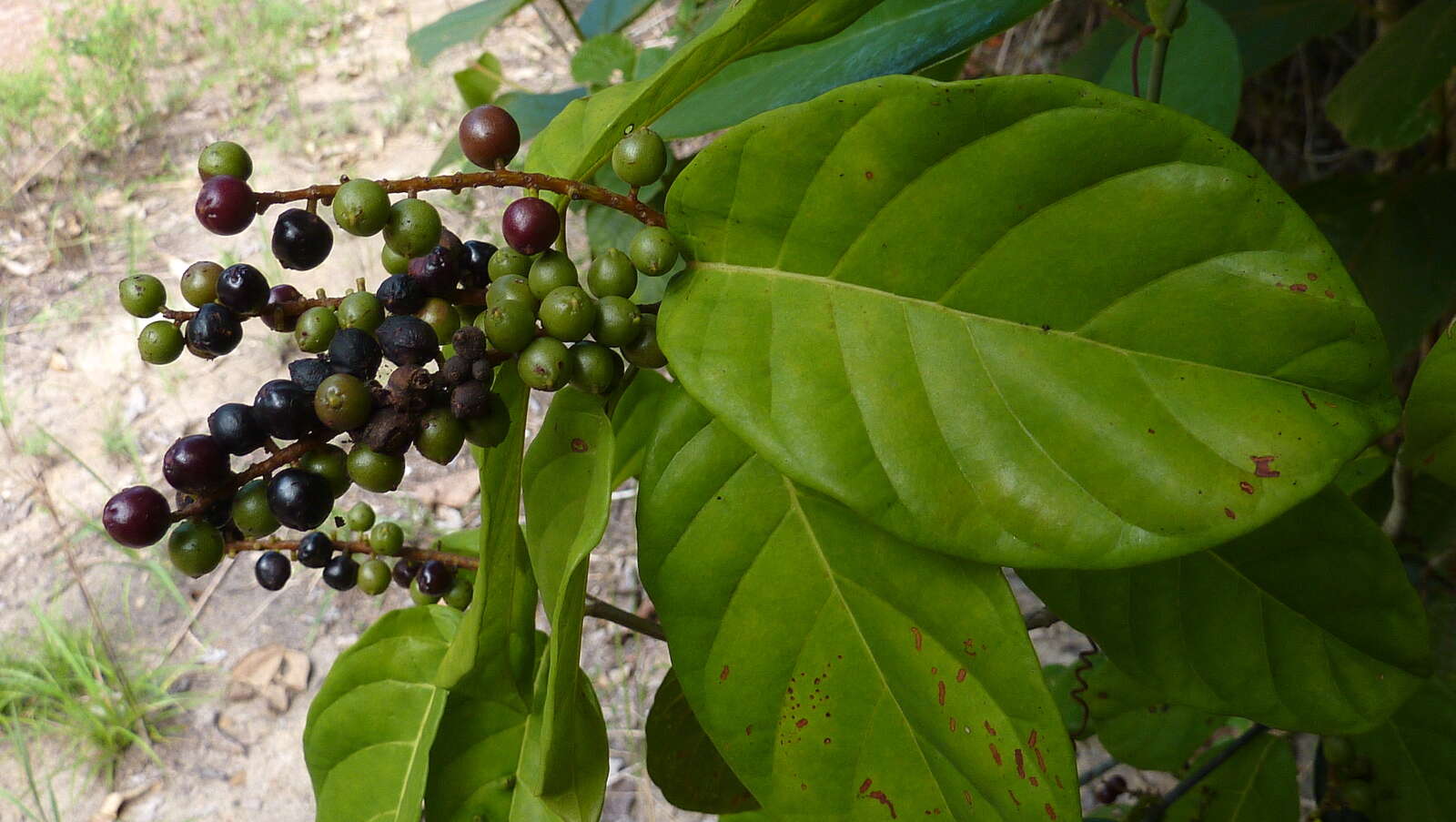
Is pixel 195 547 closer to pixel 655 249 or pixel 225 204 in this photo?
pixel 225 204

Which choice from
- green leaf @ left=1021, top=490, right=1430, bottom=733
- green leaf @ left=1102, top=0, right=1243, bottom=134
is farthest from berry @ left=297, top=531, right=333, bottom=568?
green leaf @ left=1102, top=0, right=1243, bottom=134

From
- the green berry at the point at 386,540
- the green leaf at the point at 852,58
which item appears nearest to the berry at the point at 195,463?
the green berry at the point at 386,540

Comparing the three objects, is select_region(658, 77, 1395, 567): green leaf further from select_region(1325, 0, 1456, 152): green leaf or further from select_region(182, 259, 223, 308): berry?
select_region(1325, 0, 1456, 152): green leaf

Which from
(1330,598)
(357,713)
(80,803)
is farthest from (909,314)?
(80,803)

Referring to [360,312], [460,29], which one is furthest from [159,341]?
[460,29]

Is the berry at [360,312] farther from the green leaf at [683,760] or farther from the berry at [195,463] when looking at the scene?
the green leaf at [683,760]

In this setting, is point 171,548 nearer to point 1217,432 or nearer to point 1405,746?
point 1217,432
